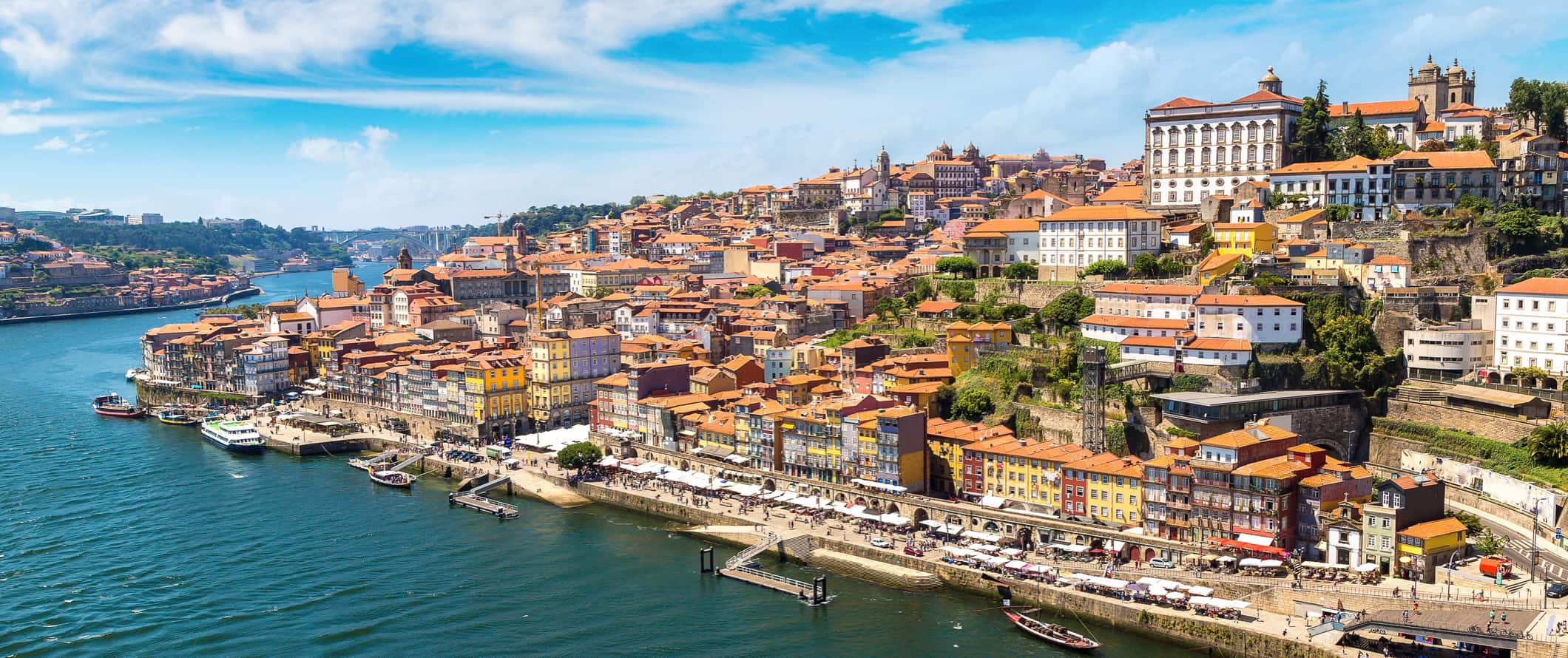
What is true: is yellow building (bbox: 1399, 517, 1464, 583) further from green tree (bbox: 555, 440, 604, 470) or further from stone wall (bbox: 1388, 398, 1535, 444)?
green tree (bbox: 555, 440, 604, 470)

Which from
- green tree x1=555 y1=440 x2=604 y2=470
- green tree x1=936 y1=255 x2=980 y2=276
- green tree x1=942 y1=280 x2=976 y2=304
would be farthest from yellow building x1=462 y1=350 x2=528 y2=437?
green tree x1=936 y1=255 x2=980 y2=276

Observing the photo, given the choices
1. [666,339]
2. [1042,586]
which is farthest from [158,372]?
[1042,586]

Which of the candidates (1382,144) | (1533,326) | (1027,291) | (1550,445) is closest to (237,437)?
(1027,291)

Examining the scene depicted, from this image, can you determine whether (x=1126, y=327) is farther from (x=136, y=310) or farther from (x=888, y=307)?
(x=136, y=310)

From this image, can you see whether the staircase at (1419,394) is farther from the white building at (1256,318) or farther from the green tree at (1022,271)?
the green tree at (1022,271)

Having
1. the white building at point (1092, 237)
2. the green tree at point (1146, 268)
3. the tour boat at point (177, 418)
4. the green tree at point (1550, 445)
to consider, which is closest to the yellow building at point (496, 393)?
the tour boat at point (177, 418)

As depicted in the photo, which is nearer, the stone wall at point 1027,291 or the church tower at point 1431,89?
the stone wall at point 1027,291
